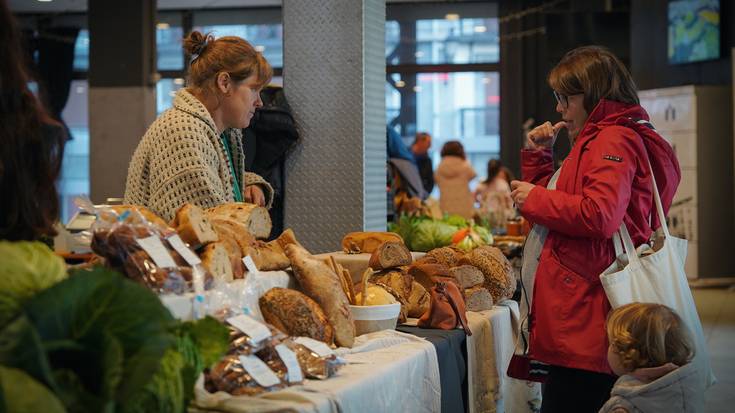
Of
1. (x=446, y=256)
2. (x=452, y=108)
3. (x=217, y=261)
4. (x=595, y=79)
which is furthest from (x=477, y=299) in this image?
(x=452, y=108)

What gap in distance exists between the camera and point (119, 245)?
6.96 ft

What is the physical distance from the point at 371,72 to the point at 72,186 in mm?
13377

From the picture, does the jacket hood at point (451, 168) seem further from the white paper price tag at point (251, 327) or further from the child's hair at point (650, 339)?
the white paper price tag at point (251, 327)

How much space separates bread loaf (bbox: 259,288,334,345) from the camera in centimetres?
254

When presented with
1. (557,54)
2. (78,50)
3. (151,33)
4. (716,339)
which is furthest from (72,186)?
(716,339)

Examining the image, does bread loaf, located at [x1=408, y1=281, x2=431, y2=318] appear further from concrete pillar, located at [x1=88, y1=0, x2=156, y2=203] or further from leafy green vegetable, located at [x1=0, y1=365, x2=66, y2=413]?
concrete pillar, located at [x1=88, y1=0, x2=156, y2=203]

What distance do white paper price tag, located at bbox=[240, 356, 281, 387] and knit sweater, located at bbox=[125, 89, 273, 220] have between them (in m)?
0.91

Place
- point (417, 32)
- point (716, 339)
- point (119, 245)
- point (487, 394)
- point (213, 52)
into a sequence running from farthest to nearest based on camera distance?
point (417, 32), point (716, 339), point (487, 394), point (213, 52), point (119, 245)

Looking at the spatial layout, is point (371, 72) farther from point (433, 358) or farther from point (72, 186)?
point (72, 186)

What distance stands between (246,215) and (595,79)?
1.05 m

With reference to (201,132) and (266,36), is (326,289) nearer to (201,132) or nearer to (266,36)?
(201,132)

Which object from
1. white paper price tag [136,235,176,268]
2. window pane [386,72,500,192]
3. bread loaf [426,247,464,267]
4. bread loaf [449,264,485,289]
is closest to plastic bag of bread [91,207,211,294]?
white paper price tag [136,235,176,268]

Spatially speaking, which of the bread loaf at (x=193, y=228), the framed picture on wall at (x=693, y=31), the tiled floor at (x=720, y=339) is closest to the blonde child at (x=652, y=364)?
the bread loaf at (x=193, y=228)

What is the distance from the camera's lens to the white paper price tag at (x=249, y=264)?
103 inches
